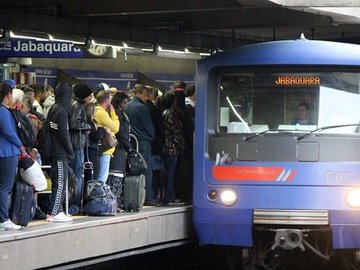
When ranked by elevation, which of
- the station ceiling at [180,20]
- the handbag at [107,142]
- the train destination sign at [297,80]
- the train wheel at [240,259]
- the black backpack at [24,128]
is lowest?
the train wheel at [240,259]

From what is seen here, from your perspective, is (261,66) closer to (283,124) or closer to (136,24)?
(283,124)

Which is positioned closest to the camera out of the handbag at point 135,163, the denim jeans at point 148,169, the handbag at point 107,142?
the handbag at point 107,142

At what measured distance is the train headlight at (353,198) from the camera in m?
10.3

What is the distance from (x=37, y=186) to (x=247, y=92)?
3.00 m

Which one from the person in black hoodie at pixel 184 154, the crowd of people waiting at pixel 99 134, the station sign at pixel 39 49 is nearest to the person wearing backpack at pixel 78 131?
the crowd of people waiting at pixel 99 134

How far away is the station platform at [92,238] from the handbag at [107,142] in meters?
0.78

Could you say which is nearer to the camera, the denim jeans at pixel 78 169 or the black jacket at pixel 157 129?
the denim jeans at pixel 78 169

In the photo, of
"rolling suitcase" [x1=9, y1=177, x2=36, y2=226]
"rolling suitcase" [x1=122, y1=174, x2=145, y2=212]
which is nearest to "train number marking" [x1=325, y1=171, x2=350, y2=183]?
"rolling suitcase" [x1=122, y1=174, x2=145, y2=212]

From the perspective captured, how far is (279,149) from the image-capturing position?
10.6 m

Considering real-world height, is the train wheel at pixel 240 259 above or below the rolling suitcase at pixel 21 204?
below

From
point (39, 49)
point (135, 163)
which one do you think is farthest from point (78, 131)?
point (39, 49)

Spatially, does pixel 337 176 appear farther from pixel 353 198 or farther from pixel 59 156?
pixel 59 156

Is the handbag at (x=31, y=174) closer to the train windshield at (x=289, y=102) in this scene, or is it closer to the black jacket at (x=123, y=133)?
the black jacket at (x=123, y=133)

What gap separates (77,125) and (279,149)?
2301 millimetres
